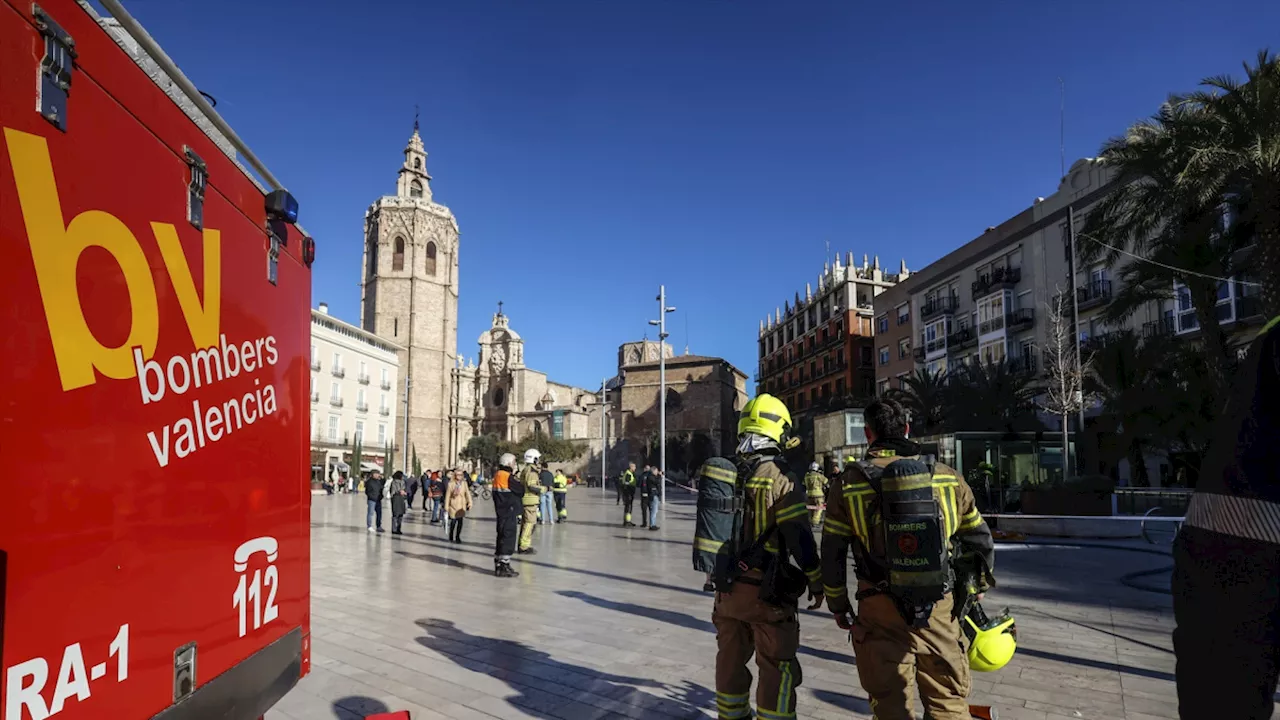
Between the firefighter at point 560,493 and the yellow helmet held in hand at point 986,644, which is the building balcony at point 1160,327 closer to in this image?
the firefighter at point 560,493

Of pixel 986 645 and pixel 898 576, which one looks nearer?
pixel 898 576

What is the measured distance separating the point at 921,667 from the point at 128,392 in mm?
3200

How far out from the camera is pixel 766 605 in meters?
3.55

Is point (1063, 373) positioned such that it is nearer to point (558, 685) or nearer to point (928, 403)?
point (928, 403)

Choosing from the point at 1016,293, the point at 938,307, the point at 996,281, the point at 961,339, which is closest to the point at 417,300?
the point at 938,307

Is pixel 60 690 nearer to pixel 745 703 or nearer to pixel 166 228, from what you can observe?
pixel 166 228

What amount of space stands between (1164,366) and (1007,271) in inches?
495

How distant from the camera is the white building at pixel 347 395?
174ft

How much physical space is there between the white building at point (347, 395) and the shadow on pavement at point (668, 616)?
46073 millimetres

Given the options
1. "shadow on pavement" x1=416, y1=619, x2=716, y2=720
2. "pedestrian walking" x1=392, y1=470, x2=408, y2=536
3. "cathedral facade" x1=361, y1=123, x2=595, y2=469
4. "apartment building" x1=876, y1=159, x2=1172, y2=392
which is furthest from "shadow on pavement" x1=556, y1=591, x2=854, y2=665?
"cathedral facade" x1=361, y1=123, x2=595, y2=469

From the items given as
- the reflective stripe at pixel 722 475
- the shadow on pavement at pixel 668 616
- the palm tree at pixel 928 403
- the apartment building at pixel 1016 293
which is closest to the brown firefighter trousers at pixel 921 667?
the reflective stripe at pixel 722 475

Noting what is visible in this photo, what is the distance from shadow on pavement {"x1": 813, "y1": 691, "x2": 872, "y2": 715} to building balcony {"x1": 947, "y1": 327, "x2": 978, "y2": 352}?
35748 millimetres

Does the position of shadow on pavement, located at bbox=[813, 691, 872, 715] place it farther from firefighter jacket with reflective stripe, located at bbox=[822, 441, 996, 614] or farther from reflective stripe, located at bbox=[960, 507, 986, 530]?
reflective stripe, located at bbox=[960, 507, 986, 530]

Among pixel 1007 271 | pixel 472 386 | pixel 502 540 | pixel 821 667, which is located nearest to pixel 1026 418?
pixel 1007 271
